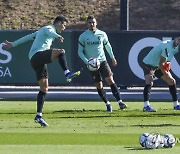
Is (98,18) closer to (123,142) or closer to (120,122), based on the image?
(120,122)

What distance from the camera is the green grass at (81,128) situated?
13.0 meters

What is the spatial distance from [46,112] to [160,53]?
295 cm

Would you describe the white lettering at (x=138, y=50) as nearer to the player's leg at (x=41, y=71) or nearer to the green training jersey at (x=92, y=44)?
the green training jersey at (x=92, y=44)

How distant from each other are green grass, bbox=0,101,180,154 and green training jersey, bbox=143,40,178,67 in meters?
1.17

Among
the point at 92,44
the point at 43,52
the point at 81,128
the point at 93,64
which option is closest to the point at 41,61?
the point at 43,52

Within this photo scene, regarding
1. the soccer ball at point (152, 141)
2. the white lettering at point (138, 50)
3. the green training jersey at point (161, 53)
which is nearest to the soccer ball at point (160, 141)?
the soccer ball at point (152, 141)

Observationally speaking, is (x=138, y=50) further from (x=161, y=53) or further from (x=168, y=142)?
(x=168, y=142)

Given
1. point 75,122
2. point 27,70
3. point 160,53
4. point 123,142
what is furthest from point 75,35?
point 123,142

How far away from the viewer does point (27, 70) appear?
29.0 meters

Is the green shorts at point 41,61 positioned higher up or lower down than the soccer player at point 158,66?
higher up

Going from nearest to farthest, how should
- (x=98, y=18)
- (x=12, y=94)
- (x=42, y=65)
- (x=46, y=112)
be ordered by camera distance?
(x=42, y=65)
(x=46, y=112)
(x=12, y=94)
(x=98, y=18)

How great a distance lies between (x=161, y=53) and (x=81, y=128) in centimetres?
445

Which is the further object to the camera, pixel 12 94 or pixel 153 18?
pixel 153 18

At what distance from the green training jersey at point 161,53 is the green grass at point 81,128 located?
1174 millimetres
